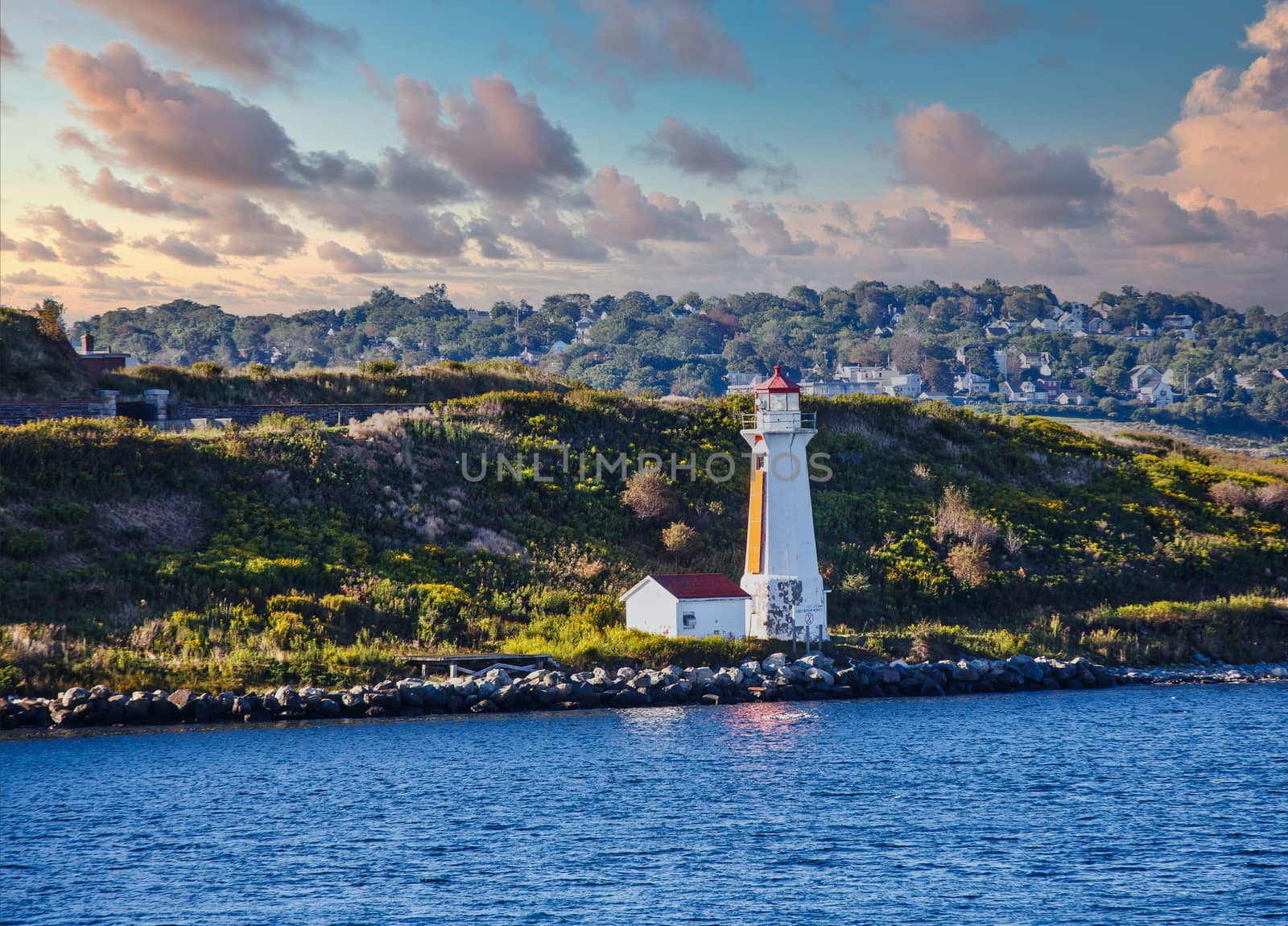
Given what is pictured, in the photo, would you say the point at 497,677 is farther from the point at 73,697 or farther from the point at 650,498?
the point at 650,498

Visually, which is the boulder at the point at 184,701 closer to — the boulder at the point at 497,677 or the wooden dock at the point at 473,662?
the wooden dock at the point at 473,662

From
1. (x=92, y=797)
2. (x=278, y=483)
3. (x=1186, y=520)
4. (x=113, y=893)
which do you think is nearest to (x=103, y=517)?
(x=278, y=483)

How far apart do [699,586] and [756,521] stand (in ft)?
7.40

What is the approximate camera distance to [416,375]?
59344 mm

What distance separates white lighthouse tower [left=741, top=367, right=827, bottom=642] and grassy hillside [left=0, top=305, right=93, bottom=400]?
27240mm

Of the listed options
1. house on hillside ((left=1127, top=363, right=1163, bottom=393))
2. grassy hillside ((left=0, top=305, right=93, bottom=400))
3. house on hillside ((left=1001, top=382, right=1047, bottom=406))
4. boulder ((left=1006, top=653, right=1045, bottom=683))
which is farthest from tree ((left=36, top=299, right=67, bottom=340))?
house on hillside ((left=1127, top=363, right=1163, bottom=393))

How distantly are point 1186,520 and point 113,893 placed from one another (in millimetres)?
44516

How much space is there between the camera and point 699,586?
120 ft

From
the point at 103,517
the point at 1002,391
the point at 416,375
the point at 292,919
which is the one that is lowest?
the point at 292,919

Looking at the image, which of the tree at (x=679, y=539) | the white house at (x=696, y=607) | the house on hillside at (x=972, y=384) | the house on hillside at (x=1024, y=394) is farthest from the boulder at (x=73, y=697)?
the house on hillside at (x=972, y=384)

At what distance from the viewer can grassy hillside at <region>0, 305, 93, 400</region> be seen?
163ft

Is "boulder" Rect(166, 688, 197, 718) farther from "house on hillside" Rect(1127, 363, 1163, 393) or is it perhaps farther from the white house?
"house on hillside" Rect(1127, 363, 1163, 393)

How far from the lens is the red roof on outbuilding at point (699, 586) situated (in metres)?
36.3

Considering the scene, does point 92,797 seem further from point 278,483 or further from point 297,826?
point 278,483
